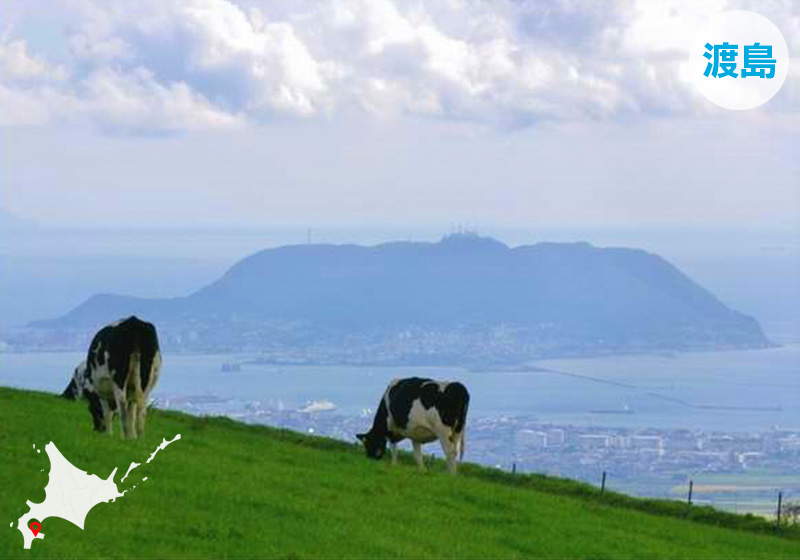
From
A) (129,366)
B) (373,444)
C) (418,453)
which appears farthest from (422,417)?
(129,366)

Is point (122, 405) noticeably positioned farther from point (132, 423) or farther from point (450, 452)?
point (450, 452)

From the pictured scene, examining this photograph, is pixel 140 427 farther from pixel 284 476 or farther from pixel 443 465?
pixel 443 465

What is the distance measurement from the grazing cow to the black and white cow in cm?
685

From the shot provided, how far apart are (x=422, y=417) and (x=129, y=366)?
298 inches

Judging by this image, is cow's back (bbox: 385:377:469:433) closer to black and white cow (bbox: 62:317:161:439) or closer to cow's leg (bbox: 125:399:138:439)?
black and white cow (bbox: 62:317:161:439)

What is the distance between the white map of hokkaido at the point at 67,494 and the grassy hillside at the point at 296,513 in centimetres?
14

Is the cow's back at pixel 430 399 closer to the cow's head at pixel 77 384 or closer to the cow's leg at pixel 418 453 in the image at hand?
the cow's leg at pixel 418 453

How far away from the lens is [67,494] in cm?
2091

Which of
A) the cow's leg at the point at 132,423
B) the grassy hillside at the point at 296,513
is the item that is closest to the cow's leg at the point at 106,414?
the grassy hillside at the point at 296,513

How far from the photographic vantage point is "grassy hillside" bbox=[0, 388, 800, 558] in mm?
20484

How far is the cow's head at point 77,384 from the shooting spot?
36.4m

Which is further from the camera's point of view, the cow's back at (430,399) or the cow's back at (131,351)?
the cow's back at (430,399)

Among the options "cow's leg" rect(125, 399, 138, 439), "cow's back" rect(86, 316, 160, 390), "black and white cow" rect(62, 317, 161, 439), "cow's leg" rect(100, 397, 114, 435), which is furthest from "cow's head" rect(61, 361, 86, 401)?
"cow's leg" rect(125, 399, 138, 439)

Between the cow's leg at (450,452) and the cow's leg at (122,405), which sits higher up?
the cow's leg at (122,405)
